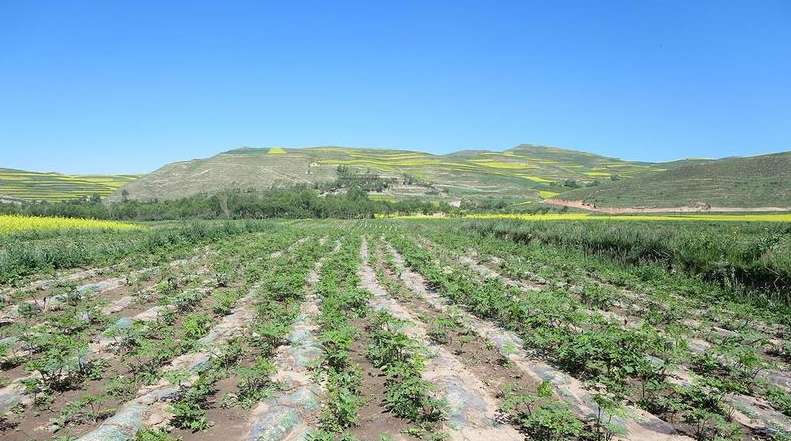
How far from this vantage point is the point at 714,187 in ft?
173

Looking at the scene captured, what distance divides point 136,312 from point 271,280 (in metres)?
3.24

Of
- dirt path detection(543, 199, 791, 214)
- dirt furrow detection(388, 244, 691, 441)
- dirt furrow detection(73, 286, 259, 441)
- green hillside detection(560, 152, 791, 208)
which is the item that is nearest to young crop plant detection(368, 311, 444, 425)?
dirt furrow detection(388, 244, 691, 441)

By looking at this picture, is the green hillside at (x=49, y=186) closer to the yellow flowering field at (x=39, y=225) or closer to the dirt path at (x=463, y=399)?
the yellow flowering field at (x=39, y=225)

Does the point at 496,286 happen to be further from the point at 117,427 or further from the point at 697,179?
the point at 697,179

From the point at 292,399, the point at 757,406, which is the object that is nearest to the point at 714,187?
the point at 757,406

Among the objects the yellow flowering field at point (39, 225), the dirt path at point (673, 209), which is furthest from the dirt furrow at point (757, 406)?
the dirt path at point (673, 209)

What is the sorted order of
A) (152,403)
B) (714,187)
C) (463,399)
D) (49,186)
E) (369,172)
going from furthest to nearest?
(369,172) < (49,186) < (714,187) < (463,399) < (152,403)

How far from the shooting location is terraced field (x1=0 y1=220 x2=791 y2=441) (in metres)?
4.48

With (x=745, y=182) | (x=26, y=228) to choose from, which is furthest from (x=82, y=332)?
(x=745, y=182)

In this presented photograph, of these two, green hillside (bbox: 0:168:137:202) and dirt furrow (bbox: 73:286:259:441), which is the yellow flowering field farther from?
green hillside (bbox: 0:168:137:202)

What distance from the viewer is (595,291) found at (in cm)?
1034

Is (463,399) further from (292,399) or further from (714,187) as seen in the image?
(714,187)

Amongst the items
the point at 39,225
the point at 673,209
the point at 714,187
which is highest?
the point at 714,187

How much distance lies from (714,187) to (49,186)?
135m
